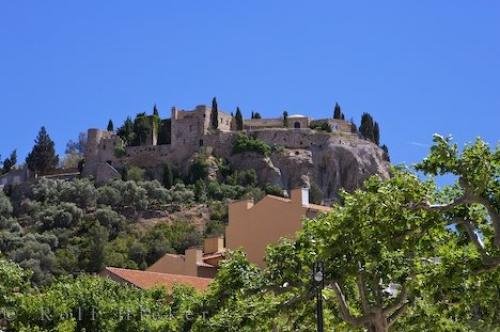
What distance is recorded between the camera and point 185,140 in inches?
5487

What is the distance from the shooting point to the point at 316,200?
380ft

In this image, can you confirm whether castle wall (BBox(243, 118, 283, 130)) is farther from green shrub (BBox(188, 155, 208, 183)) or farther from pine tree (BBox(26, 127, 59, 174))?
pine tree (BBox(26, 127, 59, 174))

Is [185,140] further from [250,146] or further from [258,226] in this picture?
[258,226]

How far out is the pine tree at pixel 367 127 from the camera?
146750mm

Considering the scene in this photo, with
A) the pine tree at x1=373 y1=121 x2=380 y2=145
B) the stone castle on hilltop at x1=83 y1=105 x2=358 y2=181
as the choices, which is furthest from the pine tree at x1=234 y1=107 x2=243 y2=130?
the pine tree at x1=373 y1=121 x2=380 y2=145

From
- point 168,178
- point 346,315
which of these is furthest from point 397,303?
point 168,178

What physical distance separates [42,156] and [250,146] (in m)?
33.3

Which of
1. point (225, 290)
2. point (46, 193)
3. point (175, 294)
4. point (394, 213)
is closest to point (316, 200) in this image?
point (46, 193)

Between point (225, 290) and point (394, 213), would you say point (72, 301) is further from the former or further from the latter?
point (394, 213)

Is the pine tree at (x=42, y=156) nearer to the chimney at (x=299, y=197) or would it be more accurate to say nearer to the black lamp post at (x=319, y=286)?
the chimney at (x=299, y=197)

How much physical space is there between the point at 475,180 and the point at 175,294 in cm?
2029

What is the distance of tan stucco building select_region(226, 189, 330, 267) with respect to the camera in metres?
46.6

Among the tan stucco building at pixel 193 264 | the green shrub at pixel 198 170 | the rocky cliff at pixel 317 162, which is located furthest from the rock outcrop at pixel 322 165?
the tan stucco building at pixel 193 264

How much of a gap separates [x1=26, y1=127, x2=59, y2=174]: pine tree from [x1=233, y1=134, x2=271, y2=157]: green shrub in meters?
29.8
